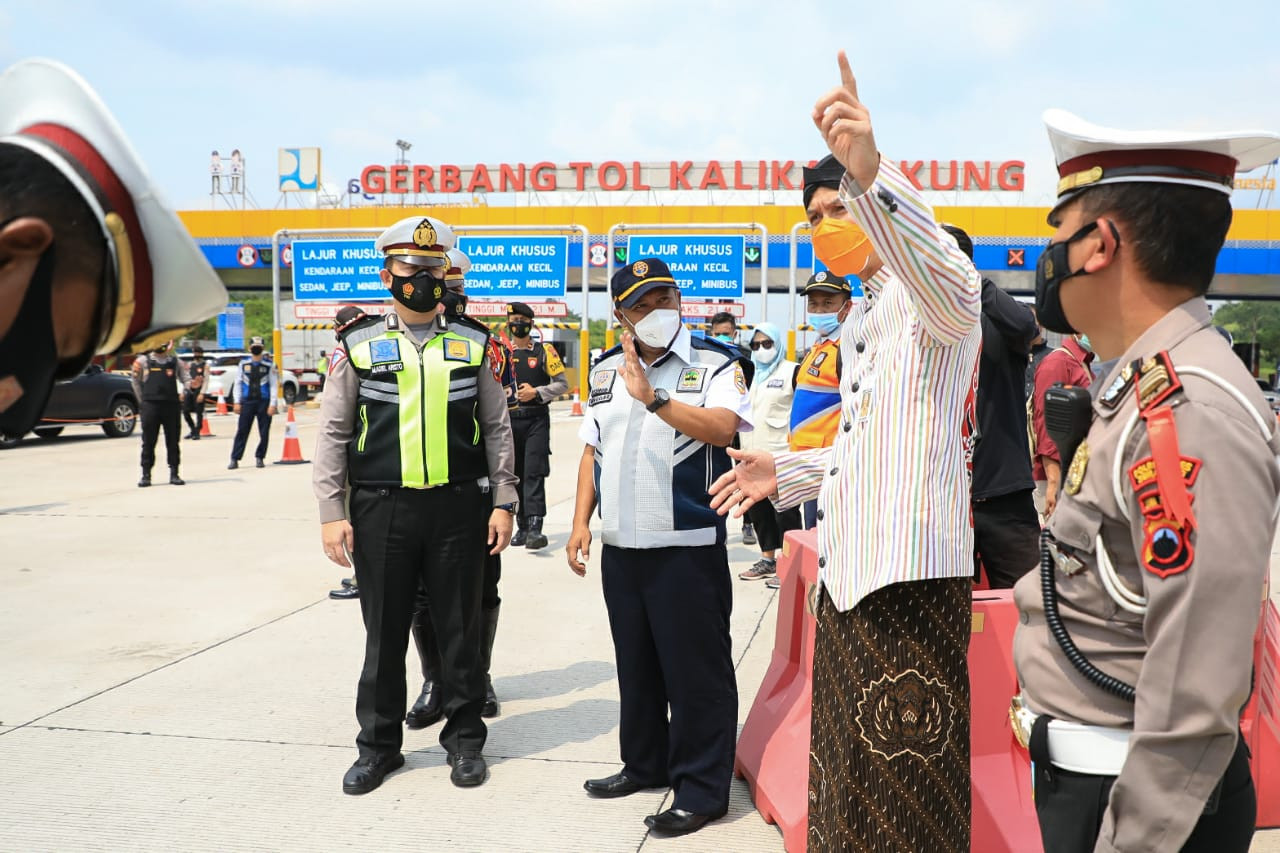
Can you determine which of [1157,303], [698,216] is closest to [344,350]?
[1157,303]

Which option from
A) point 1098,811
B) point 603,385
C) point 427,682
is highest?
point 603,385

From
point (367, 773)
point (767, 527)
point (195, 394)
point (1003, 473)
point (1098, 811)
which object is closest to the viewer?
point (1098, 811)

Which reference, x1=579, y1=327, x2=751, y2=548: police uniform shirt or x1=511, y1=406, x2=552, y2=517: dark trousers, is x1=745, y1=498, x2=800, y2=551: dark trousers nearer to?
x1=511, y1=406, x2=552, y2=517: dark trousers

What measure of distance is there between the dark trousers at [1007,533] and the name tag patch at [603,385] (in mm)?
1419

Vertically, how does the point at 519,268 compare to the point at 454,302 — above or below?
above

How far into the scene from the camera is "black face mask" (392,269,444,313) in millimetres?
3883

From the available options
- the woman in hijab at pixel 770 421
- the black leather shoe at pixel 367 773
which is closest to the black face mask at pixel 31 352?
the black leather shoe at pixel 367 773

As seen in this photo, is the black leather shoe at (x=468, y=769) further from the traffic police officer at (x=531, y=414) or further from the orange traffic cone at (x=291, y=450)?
the orange traffic cone at (x=291, y=450)

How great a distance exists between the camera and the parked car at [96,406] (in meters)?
17.3

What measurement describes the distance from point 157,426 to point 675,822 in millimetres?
10905

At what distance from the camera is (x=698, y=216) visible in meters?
35.9

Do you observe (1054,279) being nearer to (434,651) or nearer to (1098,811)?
(1098,811)

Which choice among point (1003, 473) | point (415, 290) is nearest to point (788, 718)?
point (1003, 473)

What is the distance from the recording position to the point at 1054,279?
5.55ft
